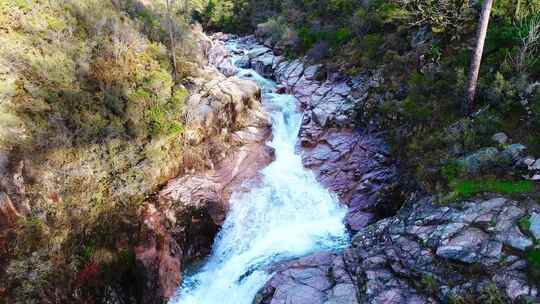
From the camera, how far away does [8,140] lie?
9.46 meters

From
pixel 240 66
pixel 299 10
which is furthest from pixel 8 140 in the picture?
pixel 299 10

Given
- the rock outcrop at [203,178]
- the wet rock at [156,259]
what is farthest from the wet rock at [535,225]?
the wet rock at [156,259]

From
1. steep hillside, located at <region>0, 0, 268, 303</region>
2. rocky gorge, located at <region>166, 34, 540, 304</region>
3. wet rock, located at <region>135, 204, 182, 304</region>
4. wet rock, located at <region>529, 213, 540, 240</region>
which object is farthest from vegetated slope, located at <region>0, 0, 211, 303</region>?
wet rock, located at <region>529, 213, 540, 240</region>

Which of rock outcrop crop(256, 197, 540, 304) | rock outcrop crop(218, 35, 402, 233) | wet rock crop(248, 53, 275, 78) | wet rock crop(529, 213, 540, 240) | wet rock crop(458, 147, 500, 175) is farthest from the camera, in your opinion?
wet rock crop(248, 53, 275, 78)

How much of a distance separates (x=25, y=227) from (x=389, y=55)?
1656 cm

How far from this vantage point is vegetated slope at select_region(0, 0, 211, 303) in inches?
375

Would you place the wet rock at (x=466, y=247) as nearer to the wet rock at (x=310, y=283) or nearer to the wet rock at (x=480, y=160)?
the wet rock at (x=480, y=160)

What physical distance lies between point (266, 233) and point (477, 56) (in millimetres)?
9268

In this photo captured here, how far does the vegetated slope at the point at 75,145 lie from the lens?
9523 mm

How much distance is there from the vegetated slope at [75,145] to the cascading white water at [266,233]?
101 inches

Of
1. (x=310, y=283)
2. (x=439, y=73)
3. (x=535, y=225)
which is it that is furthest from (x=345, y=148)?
(x=535, y=225)

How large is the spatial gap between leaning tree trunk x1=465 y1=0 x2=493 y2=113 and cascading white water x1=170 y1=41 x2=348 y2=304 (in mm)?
5969

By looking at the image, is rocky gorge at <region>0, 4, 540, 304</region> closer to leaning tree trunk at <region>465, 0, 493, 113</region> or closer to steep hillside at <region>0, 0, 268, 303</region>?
steep hillside at <region>0, 0, 268, 303</region>

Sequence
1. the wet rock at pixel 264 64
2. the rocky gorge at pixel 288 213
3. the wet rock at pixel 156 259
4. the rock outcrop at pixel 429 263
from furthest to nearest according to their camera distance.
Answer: the wet rock at pixel 264 64
the wet rock at pixel 156 259
the rocky gorge at pixel 288 213
the rock outcrop at pixel 429 263
